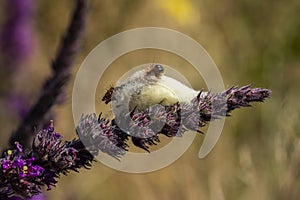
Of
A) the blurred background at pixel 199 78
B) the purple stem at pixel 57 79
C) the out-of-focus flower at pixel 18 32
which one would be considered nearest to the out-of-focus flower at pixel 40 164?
the purple stem at pixel 57 79

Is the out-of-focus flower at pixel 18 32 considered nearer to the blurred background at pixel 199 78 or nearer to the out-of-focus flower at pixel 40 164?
the blurred background at pixel 199 78

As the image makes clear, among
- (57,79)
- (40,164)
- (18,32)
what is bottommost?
(40,164)

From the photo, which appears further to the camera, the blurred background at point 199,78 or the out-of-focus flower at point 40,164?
the blurred background at point 199,78

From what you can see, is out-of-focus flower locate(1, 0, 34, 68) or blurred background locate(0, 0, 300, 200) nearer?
blurred background locate(0, 0, 300, 200)

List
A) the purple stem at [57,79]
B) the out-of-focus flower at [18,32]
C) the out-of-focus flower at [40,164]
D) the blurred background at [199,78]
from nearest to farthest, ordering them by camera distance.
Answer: the out-of-focus flower at [40,164]
the purple stem at [57,79]
the blurred background at [199,78]
the out-of-focus flower at [18,32]

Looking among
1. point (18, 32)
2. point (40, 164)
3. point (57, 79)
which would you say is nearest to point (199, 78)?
point (18, 32)

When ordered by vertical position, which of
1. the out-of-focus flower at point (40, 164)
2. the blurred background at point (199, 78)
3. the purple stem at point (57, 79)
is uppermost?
the blurred background at point (199, 78)

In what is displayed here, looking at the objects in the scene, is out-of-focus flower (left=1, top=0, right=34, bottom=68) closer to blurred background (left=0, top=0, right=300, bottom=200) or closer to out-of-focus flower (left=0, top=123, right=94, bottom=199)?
blurred background (left=0, top=0, right=300, bottom=200)

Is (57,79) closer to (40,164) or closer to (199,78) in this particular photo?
(40,164)

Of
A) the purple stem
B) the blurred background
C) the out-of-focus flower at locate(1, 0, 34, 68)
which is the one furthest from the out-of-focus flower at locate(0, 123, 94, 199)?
the out-of-focus flower at locate(1, 0, 34, 68)

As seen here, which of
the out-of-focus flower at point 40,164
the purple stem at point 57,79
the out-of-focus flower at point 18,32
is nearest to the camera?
the out-of-focus flower at point 40,164
